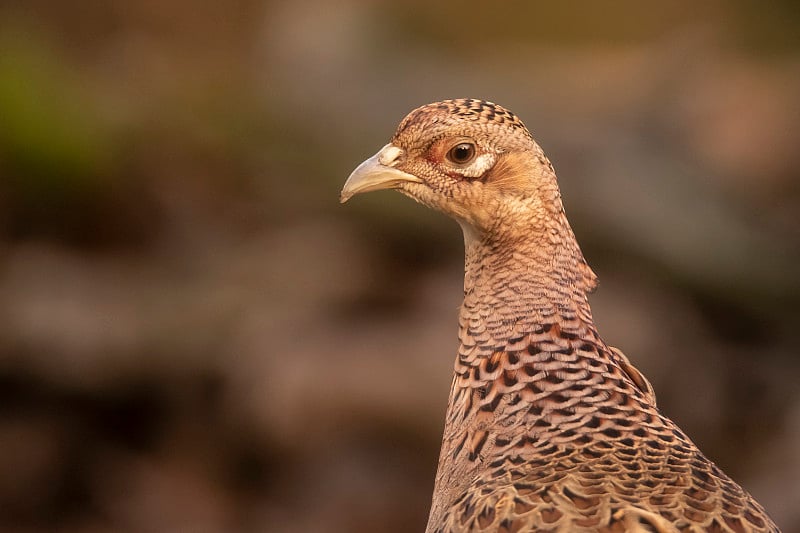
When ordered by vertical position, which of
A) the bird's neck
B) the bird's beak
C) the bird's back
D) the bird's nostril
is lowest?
the bird's back

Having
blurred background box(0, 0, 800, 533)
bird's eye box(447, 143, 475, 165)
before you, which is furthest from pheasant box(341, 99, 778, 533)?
blurred background box(0, 0, 800, 533)

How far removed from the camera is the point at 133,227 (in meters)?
11.8

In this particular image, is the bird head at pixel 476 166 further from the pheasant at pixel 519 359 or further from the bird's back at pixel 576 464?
the bird's back at pixel 576 464

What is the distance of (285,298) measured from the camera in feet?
35.3

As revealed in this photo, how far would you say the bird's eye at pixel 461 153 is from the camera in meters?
4.43

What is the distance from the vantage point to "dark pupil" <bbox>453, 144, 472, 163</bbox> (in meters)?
4.43

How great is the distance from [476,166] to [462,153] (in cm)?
8

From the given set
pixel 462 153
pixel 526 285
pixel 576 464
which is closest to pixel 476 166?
pixel 462 153

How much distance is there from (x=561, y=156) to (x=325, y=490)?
4998 mm

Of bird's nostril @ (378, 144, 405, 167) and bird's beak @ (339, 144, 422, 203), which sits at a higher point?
bird's nostril @ (378, 144, 405, 167)

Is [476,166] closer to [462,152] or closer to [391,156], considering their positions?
[462,152]

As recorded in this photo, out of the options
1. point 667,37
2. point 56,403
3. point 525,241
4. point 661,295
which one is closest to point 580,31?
point 667,37

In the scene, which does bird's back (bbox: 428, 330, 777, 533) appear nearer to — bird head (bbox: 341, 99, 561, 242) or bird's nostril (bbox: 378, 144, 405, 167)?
bird head (bbox: 341, 99, 561, 242)

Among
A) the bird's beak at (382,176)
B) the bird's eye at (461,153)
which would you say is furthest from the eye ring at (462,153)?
the bird's beak at (382,176)
